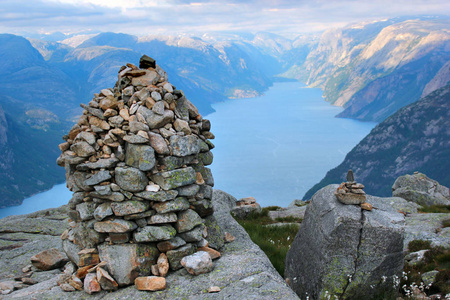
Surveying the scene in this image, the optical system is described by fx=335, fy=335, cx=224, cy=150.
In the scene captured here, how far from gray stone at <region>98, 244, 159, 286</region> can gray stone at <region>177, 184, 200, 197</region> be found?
1.85 m

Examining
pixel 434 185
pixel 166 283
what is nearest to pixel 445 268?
pixel 166 283

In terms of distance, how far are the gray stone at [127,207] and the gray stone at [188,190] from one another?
4.20ft

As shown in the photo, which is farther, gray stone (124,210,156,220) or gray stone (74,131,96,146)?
gray stone (74,131,96,146)

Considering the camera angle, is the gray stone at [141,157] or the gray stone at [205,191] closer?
the gray stone at [141,157]

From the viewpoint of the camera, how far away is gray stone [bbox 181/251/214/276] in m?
9.89

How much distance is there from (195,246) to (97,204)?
337 centimetres

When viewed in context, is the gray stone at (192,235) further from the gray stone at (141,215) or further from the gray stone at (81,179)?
the gray stone at (81,179)

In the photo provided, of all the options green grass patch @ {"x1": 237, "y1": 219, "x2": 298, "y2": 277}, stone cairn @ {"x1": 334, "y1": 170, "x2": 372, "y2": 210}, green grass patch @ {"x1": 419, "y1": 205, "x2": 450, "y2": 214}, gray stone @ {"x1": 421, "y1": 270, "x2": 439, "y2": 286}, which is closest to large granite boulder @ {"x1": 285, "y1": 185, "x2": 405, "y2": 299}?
stone cairn @ {"x1": 334, "y1": 170, "x2": 372, "y2": 210}

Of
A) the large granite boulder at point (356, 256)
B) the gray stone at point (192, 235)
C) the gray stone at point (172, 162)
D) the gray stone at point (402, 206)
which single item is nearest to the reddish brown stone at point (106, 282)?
the gray stone at point (192, 235)

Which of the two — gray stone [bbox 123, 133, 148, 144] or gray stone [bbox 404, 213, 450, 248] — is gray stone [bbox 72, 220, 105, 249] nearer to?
gray stone [bbox 123, 133, 148, 144]

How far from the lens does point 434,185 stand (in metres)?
35.7

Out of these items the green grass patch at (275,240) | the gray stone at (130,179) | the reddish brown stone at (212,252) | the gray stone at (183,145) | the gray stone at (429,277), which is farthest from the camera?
the green grass patch at (275,240)

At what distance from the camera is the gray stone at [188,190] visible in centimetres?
1073

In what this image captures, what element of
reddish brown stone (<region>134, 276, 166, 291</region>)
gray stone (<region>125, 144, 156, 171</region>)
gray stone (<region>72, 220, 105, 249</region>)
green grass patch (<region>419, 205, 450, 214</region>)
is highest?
green grass patch (<region>419, 205, 450, 214</region>)
